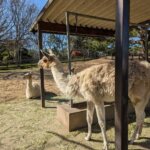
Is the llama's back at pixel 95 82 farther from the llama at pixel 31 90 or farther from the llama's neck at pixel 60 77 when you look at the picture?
the llama at pixel 31 90

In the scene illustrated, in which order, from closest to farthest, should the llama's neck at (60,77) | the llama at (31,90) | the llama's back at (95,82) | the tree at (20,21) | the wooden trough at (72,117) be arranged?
the llama's back at (95,82), the llama's neck at (60,77), the wooden trough at (72,117), the llama at (31,90), the tree at (20,21)

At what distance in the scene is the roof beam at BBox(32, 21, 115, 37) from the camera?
21.1ft

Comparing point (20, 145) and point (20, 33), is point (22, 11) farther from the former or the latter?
point (20, 145)

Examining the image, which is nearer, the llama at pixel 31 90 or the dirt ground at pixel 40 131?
the dirt ground at pixel 40 131

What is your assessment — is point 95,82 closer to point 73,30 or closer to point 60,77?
point 60,77

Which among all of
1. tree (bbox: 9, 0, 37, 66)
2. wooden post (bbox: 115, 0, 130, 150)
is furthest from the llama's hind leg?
tree (bbox: 9, 0, 37, 66)

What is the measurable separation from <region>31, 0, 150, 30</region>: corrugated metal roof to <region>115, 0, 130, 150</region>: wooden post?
110 inches

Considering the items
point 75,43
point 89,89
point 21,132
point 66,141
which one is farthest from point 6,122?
point 75,43

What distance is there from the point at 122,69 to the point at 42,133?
3.02 m

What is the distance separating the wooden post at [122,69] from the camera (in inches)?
91.8

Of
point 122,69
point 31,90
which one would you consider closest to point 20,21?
point 31,90

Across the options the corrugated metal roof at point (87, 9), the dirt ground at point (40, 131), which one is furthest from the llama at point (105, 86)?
the corrugated metal roof at point (87, 9)

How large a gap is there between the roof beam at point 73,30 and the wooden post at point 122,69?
4140 millimetres

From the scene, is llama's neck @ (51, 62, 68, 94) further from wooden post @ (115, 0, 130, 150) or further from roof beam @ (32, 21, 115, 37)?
wooden post @ (115, 0, 130, 150)
